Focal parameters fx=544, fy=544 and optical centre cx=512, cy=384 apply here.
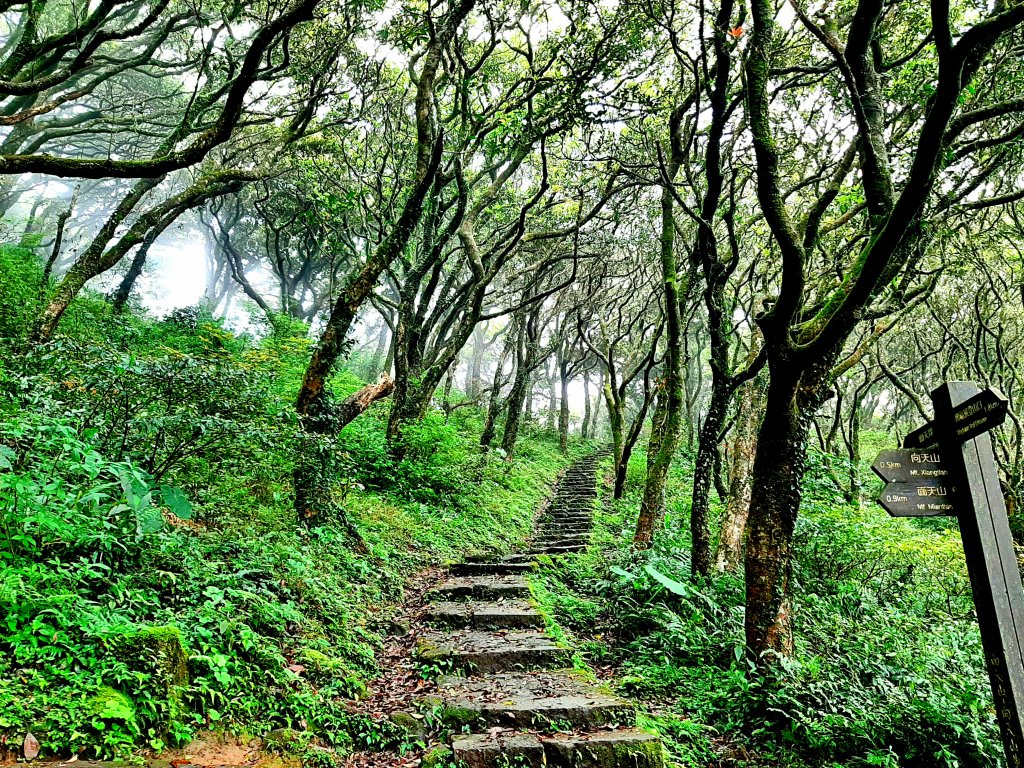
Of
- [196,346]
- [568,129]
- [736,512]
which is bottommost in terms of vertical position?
[736,512]

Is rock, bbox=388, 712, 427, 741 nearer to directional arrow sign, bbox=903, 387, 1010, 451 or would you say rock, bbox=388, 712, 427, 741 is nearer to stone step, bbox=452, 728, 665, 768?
stone step, bbox=452, 728, 665, 768

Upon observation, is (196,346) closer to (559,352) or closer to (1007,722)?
(1007,722)

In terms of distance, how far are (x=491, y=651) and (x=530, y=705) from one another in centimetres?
92

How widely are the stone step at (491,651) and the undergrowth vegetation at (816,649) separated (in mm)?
683

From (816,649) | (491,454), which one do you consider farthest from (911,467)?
(491,454)

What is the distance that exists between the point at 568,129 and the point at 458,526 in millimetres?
6743

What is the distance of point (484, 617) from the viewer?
18.2 ft

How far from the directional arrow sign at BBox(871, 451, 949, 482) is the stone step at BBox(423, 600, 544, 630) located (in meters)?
3.52

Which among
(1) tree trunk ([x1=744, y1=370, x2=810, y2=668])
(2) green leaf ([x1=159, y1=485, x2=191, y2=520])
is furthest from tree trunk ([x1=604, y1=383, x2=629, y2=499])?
(2) green leaf ([x1=159, y1=485, x2=191, y2=520])

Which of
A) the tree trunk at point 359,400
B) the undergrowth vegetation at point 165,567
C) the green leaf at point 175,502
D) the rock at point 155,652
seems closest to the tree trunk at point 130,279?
the tree trunk at point 359,400

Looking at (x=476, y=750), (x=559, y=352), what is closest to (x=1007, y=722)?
(x=476, y=750)

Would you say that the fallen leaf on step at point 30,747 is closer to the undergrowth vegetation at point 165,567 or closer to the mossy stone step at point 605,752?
the undergrowth vegetation at point 165,567

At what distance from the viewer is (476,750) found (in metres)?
3.39

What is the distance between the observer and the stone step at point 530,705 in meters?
3.83
